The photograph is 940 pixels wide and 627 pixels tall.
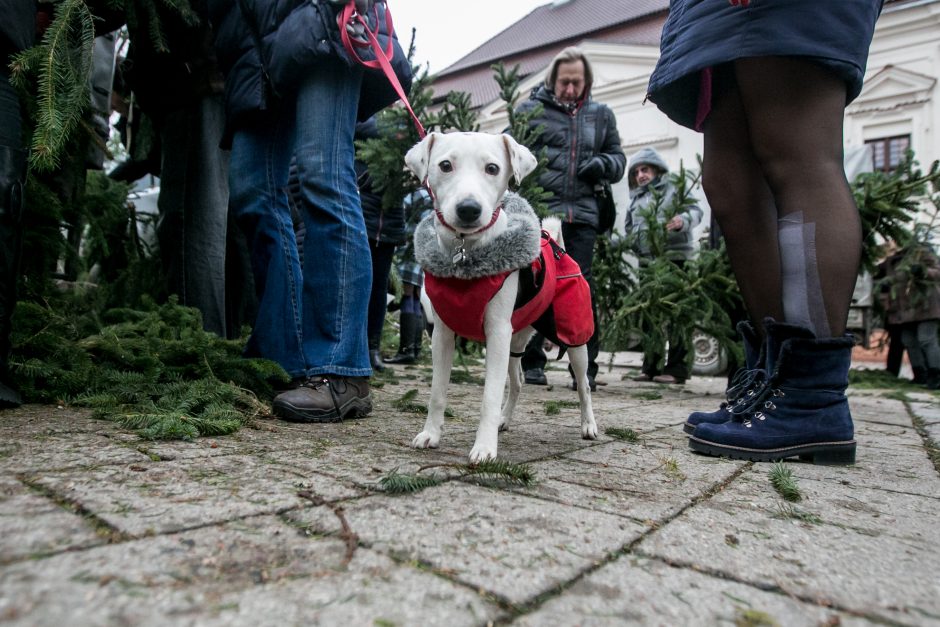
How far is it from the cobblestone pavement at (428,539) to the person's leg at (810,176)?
52 cm

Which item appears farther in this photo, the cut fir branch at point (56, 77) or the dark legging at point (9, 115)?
the dark legging at point (9, 115)

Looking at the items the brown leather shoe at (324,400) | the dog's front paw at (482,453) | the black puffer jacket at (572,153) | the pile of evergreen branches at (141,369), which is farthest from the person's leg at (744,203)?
the black puffer jacket at (572,153)

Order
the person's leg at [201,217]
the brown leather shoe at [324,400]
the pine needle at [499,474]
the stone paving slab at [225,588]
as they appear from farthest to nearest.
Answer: the person's leg at [201,217] → the brown leather shoe at [324,400] → the pine needle at [499,474] → the stone paving slab at [225,588]

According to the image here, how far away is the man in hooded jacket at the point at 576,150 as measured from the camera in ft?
14.3

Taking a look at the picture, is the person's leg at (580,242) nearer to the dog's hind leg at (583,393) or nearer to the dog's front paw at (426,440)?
the dog's hind leg at (583,393)

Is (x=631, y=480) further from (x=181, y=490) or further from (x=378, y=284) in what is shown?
(x=378, y=284)

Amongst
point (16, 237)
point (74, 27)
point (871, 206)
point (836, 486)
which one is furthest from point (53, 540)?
point (871, 206)

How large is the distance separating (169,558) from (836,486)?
156 cm

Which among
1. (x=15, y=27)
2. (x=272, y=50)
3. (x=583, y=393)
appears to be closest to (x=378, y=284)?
(x=272, y=50)

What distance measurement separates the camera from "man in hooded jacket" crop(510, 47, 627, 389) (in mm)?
4371

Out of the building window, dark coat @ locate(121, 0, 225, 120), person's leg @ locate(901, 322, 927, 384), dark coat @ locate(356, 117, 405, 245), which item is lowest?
person's leg @ locate(901, 322, 927, 384)

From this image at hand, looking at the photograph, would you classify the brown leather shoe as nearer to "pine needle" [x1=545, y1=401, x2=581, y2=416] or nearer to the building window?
"pine needle" [x1=545, y1=401, x2=581, y2=416]

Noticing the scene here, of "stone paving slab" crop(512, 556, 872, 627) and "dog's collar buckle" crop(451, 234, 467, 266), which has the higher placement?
"dog's collar buckle" crop(451, 234, 467, 266)

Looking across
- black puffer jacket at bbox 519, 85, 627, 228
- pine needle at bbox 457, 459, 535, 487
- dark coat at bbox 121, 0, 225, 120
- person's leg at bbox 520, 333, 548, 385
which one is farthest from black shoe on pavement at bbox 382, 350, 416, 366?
pine needle at bbox 457, 459, 535, 487
